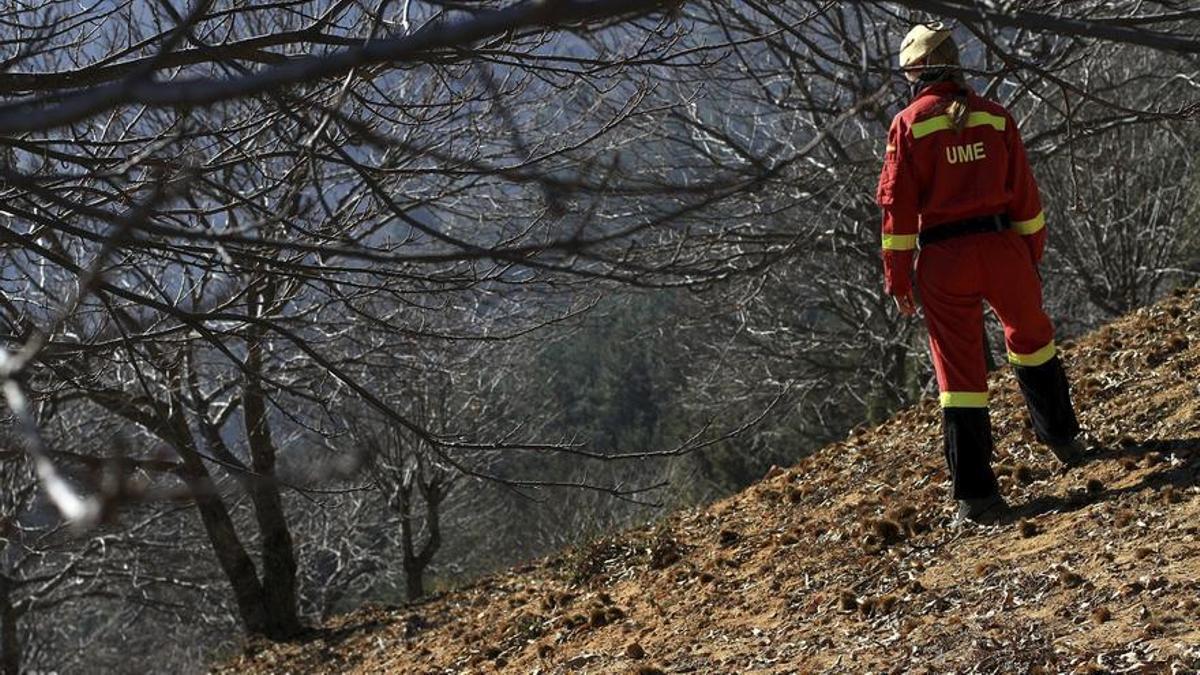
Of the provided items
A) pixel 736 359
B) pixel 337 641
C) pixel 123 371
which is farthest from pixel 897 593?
pixel 736 359

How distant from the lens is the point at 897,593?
4.79 metres

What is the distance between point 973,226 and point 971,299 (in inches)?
10.2

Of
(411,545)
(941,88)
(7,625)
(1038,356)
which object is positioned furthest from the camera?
(411,545)

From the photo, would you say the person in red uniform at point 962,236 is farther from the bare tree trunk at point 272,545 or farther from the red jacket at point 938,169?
the bare tree trunk at point 272,545

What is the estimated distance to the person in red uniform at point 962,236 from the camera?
495cm

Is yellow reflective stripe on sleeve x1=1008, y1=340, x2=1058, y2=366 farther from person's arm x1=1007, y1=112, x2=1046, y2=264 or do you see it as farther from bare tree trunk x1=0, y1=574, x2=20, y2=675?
bare tree trunk x1=0, y1=574, x2=20, y2=675

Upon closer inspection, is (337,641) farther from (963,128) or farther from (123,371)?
(963,128)

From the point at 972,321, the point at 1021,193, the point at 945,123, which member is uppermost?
the point at 945,123

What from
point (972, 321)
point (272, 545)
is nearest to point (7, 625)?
point (272, 545)

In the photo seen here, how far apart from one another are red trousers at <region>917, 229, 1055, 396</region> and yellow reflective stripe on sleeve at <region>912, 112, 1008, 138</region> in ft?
1.28

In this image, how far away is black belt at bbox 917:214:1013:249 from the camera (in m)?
5.03

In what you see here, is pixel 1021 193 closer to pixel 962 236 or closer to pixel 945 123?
pixel 962 236

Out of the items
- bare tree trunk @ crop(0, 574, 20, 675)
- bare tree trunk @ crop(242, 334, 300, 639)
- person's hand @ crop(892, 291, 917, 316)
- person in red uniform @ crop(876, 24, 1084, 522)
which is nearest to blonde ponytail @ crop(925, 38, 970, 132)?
person in red uniform @ crop(876, 24, 1084, 522)

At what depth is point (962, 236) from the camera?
504 centimetres
